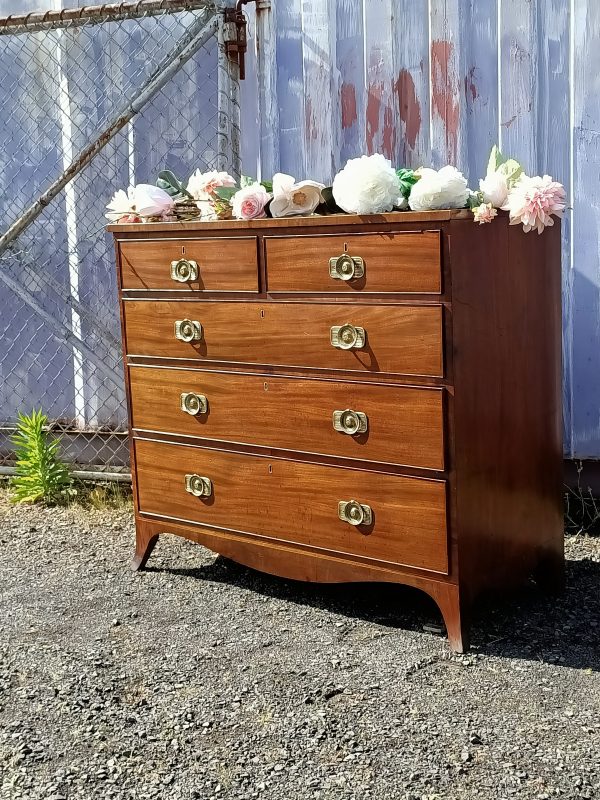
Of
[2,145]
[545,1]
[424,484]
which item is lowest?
[424,484]

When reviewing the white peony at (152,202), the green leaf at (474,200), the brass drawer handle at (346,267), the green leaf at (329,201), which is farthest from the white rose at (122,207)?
the green leaf at (474,200)

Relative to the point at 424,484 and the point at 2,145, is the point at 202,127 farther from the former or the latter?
the point at 424,484

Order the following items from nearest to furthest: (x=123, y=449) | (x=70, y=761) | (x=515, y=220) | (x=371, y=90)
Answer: (x=70, y=761) < (x=515, y=220) < (x=371, y=90) < (x=123, y=449)

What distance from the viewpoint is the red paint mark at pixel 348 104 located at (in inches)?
202

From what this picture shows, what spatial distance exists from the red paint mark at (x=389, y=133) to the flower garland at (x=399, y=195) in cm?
111

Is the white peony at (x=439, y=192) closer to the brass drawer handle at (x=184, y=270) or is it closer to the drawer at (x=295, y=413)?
the drawer at (x=295, y=413)

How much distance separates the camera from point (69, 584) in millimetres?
4602

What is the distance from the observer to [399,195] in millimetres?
3666

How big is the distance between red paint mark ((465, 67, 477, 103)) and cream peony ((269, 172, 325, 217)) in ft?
4.44

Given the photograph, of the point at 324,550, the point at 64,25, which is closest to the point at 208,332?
the point at 324,550

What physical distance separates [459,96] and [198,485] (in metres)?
2.16

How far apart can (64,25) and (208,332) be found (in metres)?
2.35

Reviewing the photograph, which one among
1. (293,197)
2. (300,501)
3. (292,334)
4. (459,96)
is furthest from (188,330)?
(459,96)

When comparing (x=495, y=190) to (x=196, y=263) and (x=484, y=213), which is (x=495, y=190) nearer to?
(x=484, y=213)
